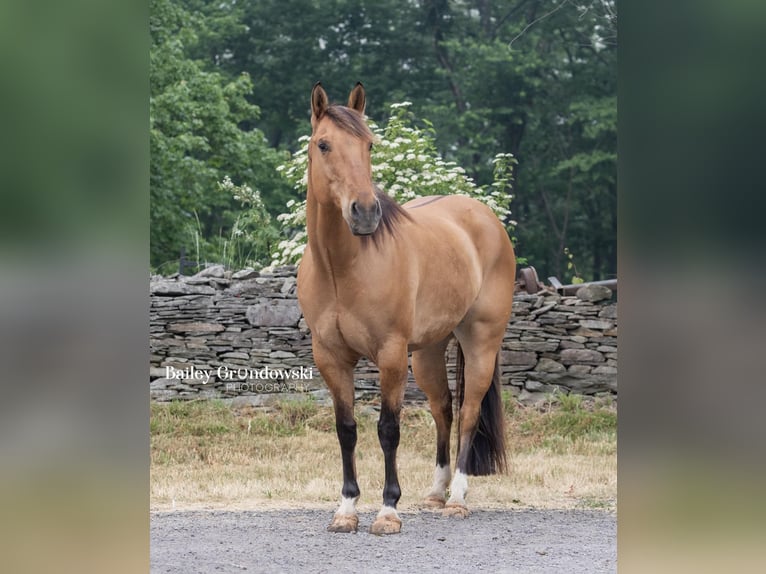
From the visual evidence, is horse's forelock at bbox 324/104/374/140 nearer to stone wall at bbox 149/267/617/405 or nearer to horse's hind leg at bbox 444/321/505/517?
horse's hind leg at bbox 444/321/505/517

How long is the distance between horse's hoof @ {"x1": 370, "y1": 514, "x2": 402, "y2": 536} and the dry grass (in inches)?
28.2

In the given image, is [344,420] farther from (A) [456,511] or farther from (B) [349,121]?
(B) [349,121]

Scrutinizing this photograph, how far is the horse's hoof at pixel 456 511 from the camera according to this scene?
501 centimetres

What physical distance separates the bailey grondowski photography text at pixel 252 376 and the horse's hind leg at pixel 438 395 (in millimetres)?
2788

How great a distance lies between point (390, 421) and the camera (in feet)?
15.4

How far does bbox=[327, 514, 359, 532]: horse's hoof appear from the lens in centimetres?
462

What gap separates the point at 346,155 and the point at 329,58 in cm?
1603

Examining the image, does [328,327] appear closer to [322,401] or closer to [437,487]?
[437,487]

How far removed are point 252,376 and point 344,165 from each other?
4.41 m

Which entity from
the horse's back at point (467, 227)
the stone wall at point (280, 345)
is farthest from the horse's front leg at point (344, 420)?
the stone wall at point (280, 345)

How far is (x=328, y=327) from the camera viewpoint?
14.8ft

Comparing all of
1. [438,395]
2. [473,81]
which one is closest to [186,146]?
[473,81]
